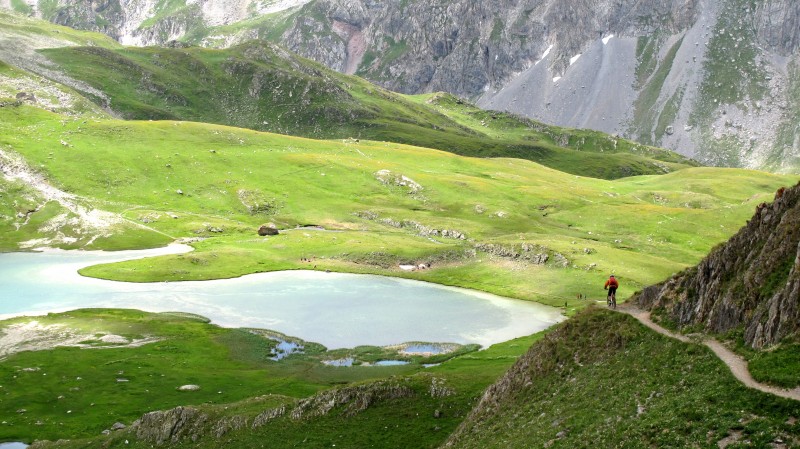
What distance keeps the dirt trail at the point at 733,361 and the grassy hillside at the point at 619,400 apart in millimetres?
409

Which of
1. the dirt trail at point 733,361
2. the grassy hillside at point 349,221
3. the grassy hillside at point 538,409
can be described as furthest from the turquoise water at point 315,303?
the dirt trail at point 733,361

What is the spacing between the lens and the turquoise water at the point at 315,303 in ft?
272

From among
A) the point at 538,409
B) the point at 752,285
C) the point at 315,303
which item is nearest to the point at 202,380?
the point at 315,303

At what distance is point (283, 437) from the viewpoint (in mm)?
46531

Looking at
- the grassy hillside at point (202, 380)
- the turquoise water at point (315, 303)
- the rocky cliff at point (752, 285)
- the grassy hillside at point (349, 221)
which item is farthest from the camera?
the grassy hillside at point (349, 221)

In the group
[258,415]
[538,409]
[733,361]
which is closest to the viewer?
[733,361]

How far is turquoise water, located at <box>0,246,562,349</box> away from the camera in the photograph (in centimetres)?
8281

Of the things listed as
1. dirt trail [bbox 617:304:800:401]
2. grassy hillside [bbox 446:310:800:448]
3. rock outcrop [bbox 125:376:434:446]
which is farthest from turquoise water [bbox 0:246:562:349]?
dirt trail [bbox 617:304:800:401]

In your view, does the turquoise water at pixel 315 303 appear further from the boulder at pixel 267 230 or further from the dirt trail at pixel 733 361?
the dirt trail at pixel 733 361

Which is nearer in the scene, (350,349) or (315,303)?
(350,349)

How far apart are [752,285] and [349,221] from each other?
134 meters

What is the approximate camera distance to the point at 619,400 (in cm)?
3172

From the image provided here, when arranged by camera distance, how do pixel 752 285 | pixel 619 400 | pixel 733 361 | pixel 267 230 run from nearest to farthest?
pixel 733 361 < pixel 619 400 < pixel 752 285 < pixel 267 230

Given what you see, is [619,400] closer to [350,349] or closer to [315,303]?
[350,349]
